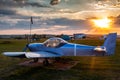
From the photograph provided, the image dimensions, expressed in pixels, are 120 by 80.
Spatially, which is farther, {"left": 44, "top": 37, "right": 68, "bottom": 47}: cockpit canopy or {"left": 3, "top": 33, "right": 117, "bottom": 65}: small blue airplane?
{"left": 44, "top": 37, "right": 68, "bottom": 47}: cockpit canopy

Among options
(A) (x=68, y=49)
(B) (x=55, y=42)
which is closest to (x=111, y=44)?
(A) (x=68, y=49)

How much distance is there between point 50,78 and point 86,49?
5.22 m

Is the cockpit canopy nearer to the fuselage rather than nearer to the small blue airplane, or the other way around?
the small blue airplane

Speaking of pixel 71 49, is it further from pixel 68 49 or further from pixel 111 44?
pixel 111 44

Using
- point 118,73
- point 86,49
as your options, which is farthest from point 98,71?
point 86,49

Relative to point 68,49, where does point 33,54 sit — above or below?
below

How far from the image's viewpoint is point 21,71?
16.7 meters

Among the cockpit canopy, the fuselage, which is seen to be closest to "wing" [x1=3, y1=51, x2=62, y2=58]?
the fuselage

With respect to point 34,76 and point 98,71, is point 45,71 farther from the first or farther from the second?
point 98,71

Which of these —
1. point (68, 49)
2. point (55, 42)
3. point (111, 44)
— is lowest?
point (68, 49)

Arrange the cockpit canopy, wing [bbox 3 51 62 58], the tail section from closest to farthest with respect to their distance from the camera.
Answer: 1. wing [bbox 3 51 62 58]
2. the tail section
3. the cockpit canopy

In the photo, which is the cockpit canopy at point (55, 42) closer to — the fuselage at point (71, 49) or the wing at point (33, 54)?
the fuselage at point (71, 49)

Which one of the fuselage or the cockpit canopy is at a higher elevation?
the cockpit canopy

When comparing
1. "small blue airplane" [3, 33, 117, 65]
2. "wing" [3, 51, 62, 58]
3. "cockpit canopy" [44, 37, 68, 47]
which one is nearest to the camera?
"wing" [3, 51, 62, 58]
